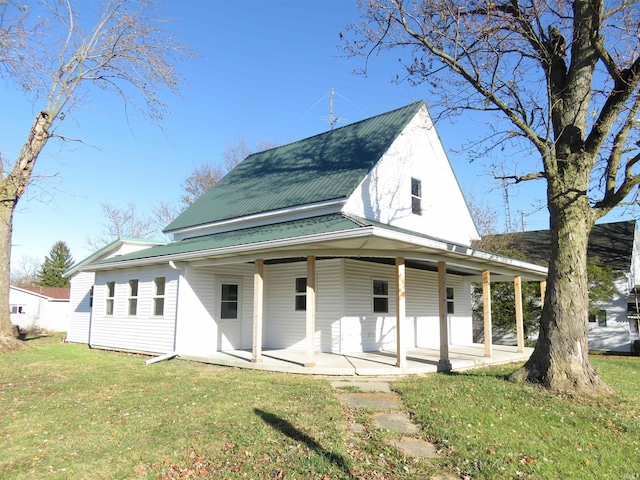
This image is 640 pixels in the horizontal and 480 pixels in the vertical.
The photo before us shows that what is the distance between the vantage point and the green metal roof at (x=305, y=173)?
13.5 metres

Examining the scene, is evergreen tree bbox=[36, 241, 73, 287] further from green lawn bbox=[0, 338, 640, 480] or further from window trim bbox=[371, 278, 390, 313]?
green lawn bbox=[0, 338, 640, 480]

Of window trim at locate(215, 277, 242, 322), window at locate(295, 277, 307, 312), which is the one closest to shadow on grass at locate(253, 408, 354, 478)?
window at locate(295, 277, 307, 312)

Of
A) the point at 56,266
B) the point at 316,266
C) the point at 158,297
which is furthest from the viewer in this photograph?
the point at 56,266

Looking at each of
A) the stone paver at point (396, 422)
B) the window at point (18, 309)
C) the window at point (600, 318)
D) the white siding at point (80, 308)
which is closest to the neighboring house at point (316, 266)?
the white siding at point (80, 308)

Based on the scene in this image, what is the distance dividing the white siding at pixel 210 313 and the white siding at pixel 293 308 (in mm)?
671

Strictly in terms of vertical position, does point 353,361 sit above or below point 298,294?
below

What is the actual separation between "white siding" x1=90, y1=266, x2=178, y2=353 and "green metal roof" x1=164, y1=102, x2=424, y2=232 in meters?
3.08

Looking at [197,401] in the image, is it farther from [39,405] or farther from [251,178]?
[251,178]

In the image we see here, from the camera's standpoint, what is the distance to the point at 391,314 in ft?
45.5

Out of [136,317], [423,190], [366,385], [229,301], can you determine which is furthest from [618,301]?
[136,317]

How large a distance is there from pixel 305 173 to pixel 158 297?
6.33 metres

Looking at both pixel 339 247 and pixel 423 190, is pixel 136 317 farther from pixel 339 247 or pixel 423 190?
pixel 423 190

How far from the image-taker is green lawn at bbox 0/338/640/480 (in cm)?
457

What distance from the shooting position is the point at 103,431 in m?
5.60
